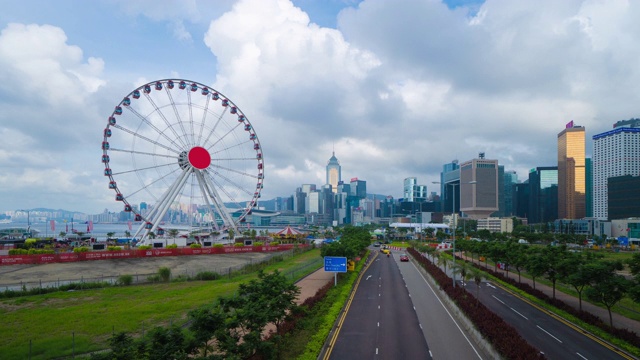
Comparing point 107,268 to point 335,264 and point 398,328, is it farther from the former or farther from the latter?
point 398,328

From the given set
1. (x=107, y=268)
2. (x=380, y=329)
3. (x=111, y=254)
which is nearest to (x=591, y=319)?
(x=380, y=329)

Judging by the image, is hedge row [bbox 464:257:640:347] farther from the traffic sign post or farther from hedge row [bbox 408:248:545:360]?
the traffic sign post

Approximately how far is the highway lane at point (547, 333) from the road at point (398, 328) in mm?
4018

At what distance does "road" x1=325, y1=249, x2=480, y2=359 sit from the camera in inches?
807

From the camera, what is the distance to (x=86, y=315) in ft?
87.7

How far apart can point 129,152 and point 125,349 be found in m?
56.4

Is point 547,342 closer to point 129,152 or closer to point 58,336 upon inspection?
point 58,336

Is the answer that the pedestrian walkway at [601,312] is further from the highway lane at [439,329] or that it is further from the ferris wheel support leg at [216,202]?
the ferris wheel support leg at [216,202]

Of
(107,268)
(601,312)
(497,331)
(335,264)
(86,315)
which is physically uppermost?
(335,264)

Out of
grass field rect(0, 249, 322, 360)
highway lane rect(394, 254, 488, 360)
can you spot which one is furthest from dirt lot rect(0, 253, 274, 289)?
highway lane rect(394, 254, 488, 360)

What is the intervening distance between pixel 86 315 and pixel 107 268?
27.7 m

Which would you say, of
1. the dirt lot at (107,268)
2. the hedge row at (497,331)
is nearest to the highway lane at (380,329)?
the hedge row at (497,331)

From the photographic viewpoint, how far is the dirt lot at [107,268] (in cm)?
4284

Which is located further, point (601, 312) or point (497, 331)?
point (601, 312)
